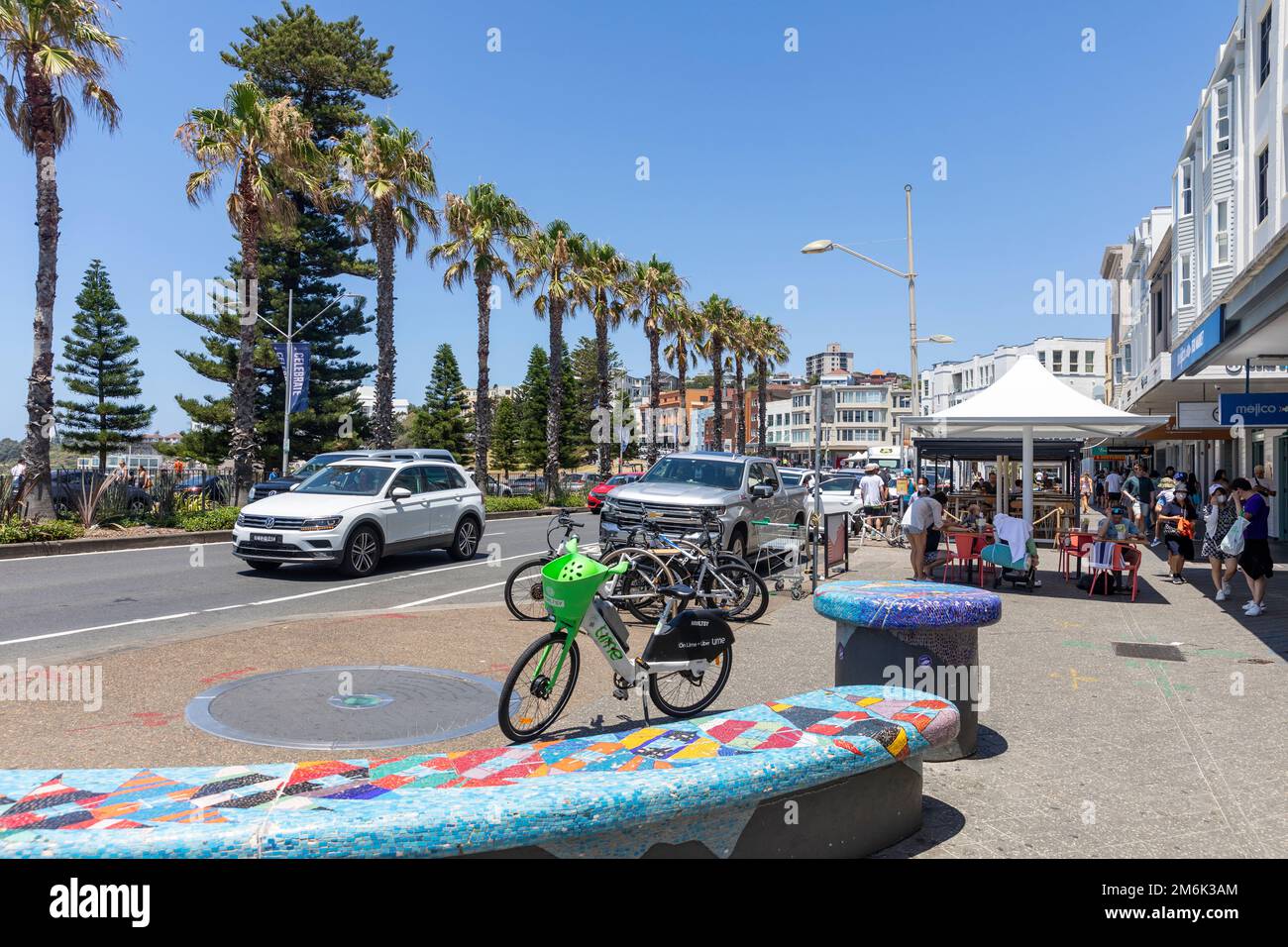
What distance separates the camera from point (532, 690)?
5699 millimetres

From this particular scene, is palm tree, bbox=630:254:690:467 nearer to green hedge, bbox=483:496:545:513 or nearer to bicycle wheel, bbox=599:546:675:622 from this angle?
green hedge, bbox=483:496:545:513

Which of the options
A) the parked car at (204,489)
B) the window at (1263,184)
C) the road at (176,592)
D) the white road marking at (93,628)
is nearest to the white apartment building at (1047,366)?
the window at (1263,184)

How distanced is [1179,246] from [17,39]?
111ft

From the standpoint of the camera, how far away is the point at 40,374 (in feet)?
64.8

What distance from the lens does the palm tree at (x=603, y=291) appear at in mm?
42344

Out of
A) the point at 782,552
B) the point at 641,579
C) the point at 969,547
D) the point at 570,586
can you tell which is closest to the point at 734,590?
the point at 641,579

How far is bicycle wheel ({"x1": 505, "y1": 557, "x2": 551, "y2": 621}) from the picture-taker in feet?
32.9

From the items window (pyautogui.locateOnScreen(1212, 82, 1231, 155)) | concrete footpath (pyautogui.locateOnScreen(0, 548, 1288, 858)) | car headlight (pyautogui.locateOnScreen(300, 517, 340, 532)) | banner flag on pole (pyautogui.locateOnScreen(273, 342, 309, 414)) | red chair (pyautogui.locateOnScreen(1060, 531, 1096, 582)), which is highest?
window (pyautogui.locateOnScreen(1212, 82, 1231, 155))

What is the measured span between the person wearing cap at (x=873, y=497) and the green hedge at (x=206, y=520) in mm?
15883

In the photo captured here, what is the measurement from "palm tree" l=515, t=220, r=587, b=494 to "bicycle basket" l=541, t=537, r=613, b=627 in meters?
33.4

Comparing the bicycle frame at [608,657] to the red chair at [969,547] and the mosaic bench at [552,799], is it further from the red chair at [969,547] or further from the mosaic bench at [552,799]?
the red chair at [969,547]

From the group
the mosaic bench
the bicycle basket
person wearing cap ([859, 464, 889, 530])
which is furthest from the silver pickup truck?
person wearing cap ([859, 464, 889, 530])

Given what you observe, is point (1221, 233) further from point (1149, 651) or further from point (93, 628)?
point (93, 628)

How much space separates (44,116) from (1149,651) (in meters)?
22.4
